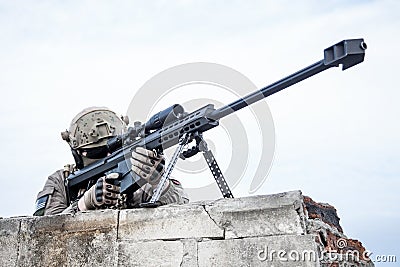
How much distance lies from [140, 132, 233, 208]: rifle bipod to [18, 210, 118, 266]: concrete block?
324mm

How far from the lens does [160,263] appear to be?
3215 millimetres

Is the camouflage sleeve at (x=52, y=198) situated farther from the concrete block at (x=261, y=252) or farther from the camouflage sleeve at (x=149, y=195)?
the concrete block at (x=261, y=252)

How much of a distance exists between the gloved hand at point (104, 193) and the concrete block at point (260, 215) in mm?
1063

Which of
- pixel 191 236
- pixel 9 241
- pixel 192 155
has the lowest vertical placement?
pixel 191 236

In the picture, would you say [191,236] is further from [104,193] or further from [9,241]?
[9,241]

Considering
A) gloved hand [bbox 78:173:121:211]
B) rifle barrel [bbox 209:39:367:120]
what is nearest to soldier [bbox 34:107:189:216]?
gloved hand [bbox 78:173:121:211]

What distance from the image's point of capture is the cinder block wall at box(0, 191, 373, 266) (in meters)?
2.93

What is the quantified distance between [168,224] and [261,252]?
0.60 metres

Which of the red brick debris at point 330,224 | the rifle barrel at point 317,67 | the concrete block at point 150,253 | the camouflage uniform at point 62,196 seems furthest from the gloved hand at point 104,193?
the red brick debris at point 330,224

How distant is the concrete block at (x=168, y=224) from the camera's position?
3.15 meters

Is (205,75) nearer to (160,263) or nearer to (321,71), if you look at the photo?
(321,71)

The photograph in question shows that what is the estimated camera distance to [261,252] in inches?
116

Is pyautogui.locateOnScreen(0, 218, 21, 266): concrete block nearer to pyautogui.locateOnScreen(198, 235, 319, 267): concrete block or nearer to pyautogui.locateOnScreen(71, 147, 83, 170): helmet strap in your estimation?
pyautogui.locateOnScreen(71, 147, 83, 170): helmet strap

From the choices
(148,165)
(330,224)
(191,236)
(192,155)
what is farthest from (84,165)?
(330,224)
